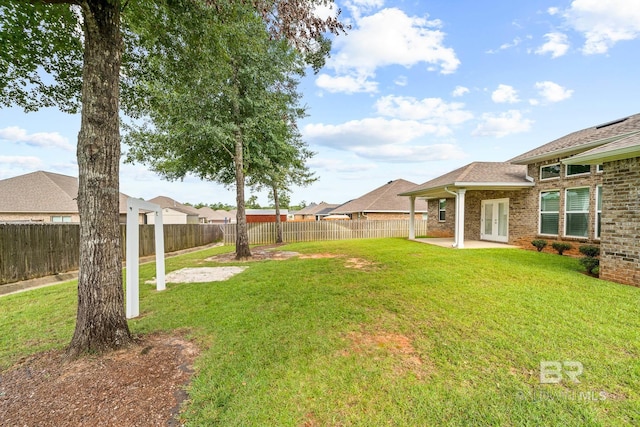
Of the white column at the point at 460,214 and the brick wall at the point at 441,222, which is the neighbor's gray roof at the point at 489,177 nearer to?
the white column at the point at 460,214

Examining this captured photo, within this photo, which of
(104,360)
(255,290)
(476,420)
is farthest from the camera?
(255,290)

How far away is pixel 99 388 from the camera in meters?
2.56

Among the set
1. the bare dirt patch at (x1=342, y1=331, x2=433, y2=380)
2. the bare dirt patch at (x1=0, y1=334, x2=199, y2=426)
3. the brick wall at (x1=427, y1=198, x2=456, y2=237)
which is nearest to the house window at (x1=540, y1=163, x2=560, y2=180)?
the brick wall at (x1=427, y1=198, x2=456, y2=237)

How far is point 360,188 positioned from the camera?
130ft

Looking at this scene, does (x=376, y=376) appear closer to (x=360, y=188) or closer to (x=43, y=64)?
(x=43, y=64)

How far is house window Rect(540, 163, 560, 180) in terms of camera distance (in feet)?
34.6

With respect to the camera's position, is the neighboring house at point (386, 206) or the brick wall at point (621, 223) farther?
the neighboring house at point (386, 206)

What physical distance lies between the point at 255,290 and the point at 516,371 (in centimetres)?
480

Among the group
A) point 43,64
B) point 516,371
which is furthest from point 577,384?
point 43,64

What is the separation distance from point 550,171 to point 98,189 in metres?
14.2

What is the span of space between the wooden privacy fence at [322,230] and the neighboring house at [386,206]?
386 cm
